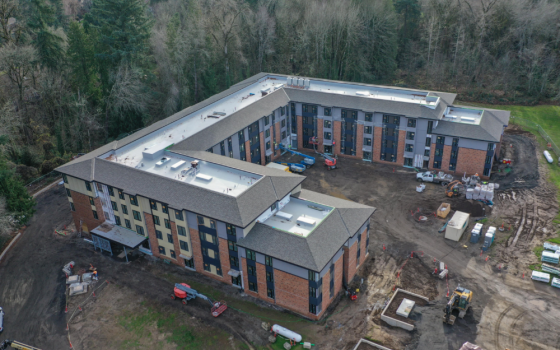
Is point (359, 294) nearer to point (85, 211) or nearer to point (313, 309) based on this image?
point (313, 309)

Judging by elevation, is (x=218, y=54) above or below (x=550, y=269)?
above

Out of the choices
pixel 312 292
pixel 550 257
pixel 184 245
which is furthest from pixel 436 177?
pixel 184 245

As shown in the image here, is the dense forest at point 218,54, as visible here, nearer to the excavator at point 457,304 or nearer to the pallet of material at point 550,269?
the pallet of material at point 550,269

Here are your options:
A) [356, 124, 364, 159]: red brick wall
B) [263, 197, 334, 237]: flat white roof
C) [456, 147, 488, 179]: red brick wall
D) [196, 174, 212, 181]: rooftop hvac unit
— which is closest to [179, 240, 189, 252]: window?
[196, 174, 212, 181]: rooftop hvac unit

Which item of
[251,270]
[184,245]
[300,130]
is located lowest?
[251,270]

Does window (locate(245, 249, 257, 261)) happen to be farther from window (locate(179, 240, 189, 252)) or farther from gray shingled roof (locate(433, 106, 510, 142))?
gray shingled roof (locate(433, 106, 510, 142))

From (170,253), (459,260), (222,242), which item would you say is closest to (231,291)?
(222,242)

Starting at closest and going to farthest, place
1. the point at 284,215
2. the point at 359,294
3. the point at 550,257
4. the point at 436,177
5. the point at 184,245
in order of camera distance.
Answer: the point at 359,294, the point at 284,215, the point at 550,257, the point at 184,245, the point at 436,177
